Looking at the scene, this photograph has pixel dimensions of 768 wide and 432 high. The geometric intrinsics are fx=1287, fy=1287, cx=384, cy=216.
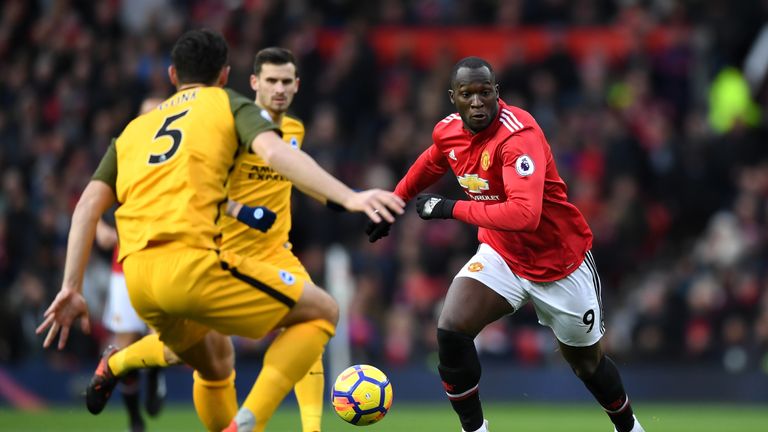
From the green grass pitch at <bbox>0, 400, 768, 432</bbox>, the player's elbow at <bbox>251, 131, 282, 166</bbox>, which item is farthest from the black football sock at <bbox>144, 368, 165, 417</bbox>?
the player's elbow at <bbox>251, 131, 282, 166</bbox>

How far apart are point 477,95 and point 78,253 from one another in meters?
2.54

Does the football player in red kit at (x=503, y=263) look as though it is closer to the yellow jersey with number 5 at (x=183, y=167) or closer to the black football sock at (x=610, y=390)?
the black football sock at (x=610, y=390)

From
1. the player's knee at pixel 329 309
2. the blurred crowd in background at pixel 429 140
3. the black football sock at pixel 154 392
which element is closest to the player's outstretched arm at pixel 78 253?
the player's knee at pixel 329 309

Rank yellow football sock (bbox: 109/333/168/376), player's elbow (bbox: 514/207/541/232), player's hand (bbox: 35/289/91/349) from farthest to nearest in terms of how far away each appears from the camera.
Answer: yellow football sock (bbox: 109/333/168/376)
player's elbow (bbox: 514/207/541/232)
player's hand (bbox: 35/289/91/349)

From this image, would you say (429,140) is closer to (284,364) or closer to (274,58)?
(274,58)

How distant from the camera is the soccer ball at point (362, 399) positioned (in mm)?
7961

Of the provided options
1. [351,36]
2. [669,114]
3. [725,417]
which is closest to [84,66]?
[351,36]

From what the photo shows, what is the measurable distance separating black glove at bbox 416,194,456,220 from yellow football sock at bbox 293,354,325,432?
1145 millimetres

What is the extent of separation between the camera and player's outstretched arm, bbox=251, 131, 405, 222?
597 cm

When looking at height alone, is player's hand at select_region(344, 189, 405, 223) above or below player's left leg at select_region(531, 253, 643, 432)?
above

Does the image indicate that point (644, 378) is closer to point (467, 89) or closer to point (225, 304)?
point (467, 89)

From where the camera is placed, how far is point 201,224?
20.6ft

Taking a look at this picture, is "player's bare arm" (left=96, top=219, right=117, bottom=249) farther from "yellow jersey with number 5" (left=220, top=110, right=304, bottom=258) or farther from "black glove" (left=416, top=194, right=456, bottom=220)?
"black glove" (left=416, top=194, right=456, bottom=220)

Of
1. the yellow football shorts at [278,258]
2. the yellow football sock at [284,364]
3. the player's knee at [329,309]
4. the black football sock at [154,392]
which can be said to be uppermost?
the player's knee at [329,309]
